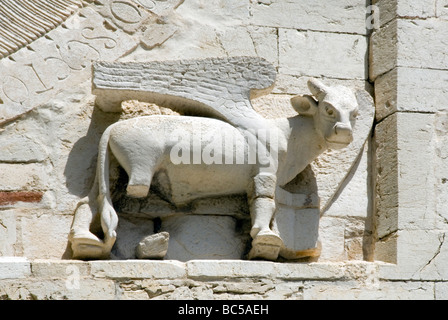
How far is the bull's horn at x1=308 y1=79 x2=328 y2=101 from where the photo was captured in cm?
536

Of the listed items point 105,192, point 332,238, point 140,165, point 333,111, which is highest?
point 333,111

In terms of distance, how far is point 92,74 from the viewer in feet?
17.4

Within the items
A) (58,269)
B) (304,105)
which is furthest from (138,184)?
(304,105)

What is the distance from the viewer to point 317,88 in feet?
17.6

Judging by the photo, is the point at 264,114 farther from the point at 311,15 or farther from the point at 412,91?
the point at 412,91

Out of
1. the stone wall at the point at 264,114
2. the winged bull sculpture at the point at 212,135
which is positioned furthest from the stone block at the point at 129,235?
the winged bull sculpture at the point at 212,135

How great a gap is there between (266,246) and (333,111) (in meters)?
0.76

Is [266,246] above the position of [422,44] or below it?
below

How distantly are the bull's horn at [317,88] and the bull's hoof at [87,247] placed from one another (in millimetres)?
1304

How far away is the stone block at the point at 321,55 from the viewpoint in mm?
5812

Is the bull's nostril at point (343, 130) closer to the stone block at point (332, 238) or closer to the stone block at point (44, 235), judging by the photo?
the stone block at point (332, 238)

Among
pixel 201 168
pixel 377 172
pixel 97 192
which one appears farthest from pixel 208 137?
pixel 377 172

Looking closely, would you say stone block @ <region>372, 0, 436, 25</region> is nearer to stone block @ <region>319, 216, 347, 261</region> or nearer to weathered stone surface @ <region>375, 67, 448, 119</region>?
weathered stone surface @ <region>375, 67, 448, 119</region>

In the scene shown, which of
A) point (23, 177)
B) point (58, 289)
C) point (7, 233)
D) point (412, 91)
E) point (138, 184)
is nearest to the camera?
point (58, 289)
